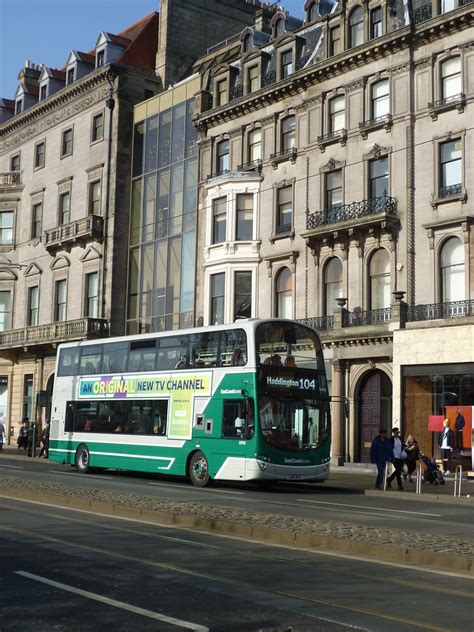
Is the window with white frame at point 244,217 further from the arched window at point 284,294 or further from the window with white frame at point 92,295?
the window with white frame at point 92,295

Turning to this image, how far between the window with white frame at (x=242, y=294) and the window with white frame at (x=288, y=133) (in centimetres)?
582

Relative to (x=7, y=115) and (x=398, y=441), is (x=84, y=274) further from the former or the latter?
(x=398, y=441)

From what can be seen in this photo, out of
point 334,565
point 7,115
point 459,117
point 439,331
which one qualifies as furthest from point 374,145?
point 7,115

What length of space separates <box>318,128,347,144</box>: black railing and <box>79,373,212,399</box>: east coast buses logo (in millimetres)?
14474

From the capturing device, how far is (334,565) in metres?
10.2

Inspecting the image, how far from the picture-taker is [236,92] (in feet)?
136

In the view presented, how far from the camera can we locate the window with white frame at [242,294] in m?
38.8

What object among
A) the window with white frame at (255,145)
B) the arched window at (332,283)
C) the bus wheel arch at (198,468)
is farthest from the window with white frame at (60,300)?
the bus wheel arch at (198,468)

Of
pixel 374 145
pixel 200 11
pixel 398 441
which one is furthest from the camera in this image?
pixel 200 11

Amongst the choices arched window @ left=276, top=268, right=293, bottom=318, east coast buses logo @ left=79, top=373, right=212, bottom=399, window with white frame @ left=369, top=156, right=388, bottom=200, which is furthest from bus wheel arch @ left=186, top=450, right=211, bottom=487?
window with white frame @ left=369, top=156, right=388, bottom=200

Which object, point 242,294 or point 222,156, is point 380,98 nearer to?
point 222,156

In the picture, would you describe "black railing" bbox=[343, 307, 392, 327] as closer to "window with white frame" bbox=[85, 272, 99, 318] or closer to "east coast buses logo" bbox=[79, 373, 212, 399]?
"east coast buses logo" bbox=[79, 373, 212, 399]

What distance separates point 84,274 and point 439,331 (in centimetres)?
2404

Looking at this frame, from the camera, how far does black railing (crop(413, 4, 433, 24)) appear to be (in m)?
32.7
